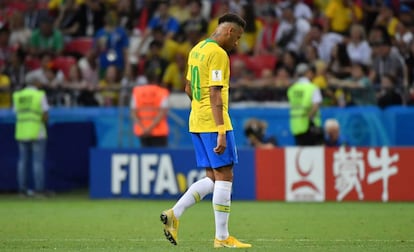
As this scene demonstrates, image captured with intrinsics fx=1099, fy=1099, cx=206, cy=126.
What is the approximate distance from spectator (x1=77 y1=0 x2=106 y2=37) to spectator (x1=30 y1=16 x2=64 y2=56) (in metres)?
0.79

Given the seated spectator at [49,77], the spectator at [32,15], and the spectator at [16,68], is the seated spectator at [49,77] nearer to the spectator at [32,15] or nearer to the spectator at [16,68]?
the spectator at [16,68]

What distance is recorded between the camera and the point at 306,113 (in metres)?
19.3

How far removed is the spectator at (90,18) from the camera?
24734mm

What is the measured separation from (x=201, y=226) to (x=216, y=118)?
11.3ft

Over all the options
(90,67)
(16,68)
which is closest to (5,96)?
(16,68)

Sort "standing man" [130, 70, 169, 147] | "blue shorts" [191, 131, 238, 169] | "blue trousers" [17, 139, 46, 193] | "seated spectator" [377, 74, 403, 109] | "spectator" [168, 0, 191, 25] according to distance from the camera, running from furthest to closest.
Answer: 1. "spectator" [168, 0, 191, 25]
2. "seated spectator" [377, 74, 403, 109]
3. "blue trousers" [17, 139, 46, 193]
4. "standing man" [130, 70, 169, 147]
5. "blue shorts" [191, 131, 238, 169]

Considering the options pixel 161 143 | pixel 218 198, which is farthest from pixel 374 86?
pixel 218 198

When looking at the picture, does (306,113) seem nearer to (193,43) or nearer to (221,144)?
(193,43)

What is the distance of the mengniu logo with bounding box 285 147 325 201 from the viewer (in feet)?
59.8

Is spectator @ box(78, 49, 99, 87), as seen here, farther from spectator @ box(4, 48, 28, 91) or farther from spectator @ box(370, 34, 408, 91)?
spectator @ box(370, 34, 408, 91)

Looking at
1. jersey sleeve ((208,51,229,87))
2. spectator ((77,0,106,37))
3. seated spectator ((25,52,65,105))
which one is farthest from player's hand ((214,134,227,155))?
spectator ((77,0,106,37))

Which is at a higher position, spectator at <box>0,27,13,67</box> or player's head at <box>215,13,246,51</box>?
spectator at <box>0,27,13,67</box>

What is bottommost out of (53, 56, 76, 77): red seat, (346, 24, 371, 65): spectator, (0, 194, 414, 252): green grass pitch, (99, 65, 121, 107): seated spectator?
(0, 194, 414, 252): green grass pitch

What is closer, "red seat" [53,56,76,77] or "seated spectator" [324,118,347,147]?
"seated spectator" [324,118,347,147]
